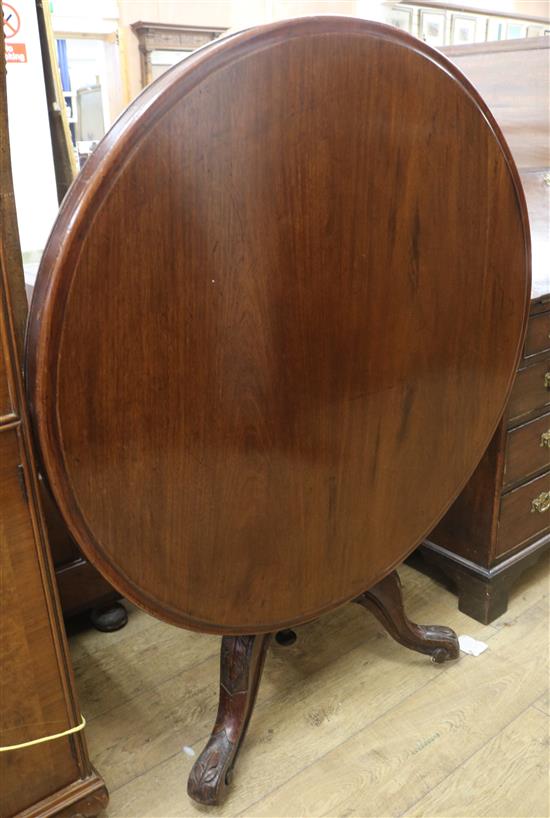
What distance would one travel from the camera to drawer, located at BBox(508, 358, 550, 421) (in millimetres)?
1479

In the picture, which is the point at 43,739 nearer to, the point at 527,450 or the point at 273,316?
the point at 273,316

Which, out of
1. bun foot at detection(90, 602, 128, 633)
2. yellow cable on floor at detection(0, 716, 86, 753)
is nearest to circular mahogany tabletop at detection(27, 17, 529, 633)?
yellow cable on floor at detection(0, 716, 86, 753)

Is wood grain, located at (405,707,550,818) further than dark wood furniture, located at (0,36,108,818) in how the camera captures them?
Yes

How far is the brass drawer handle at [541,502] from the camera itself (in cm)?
163

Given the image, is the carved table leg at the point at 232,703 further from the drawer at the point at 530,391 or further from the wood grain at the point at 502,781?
the drawer at the point at 530,391

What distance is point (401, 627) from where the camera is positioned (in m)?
1.45

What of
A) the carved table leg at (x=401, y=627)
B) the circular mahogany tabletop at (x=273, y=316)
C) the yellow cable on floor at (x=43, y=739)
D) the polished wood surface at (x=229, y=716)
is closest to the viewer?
the circular mahogany tabletop at (x=273, y=316)

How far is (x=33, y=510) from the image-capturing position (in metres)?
0.92

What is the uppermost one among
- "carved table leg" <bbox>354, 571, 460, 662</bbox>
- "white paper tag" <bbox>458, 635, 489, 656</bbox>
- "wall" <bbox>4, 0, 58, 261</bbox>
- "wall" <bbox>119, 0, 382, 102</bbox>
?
"wall" <bbox>119, 0, 382, 102</bbox>

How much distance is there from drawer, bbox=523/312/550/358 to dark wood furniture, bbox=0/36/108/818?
3.19 ft

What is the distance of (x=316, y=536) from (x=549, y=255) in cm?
99

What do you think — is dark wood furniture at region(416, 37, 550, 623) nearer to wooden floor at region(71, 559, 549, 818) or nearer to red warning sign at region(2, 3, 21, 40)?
wooden floor at region(71, 559, 549, 818)

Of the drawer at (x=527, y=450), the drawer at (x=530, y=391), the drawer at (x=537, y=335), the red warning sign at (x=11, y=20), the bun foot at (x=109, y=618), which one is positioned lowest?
the bun foot at (x=109, y=618)

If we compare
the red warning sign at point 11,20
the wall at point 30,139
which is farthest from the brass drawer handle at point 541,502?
the red warning sign at point 11,20
